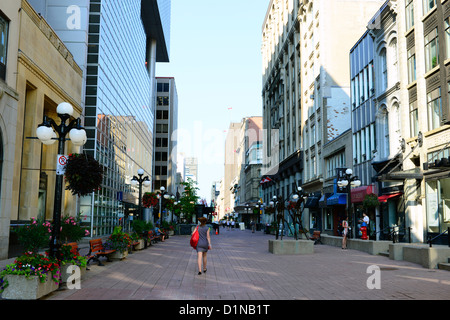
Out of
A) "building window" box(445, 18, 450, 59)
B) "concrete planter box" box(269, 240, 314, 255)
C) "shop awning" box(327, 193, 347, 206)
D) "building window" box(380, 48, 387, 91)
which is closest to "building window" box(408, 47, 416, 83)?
"building window" box(445, 18, 450, 59)

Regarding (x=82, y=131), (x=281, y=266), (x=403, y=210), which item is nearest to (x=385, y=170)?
(x=403, y=210)

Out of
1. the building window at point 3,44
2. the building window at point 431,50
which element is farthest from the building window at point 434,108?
the building window at point 3,44

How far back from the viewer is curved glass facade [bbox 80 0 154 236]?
37469mm

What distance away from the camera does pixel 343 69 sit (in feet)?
143

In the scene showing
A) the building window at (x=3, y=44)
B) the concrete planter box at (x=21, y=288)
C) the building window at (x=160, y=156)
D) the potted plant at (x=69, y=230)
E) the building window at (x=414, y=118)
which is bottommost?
the concrete planter box at (x=21, y=288)

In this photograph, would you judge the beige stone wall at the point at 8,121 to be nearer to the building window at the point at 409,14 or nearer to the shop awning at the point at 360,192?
the building window at the point at 409,14

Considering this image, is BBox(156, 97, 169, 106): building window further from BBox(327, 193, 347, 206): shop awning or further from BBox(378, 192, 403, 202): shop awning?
BBox(378, 192, 403, 202): shop awning

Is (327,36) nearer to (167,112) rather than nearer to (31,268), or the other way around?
(31,268)

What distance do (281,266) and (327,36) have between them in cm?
3220

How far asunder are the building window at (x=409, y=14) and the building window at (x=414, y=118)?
4.68m

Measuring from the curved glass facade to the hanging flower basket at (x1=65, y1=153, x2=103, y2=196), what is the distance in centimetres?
1643

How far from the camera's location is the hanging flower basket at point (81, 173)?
43.0 feet

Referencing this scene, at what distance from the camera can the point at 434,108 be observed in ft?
78.5
